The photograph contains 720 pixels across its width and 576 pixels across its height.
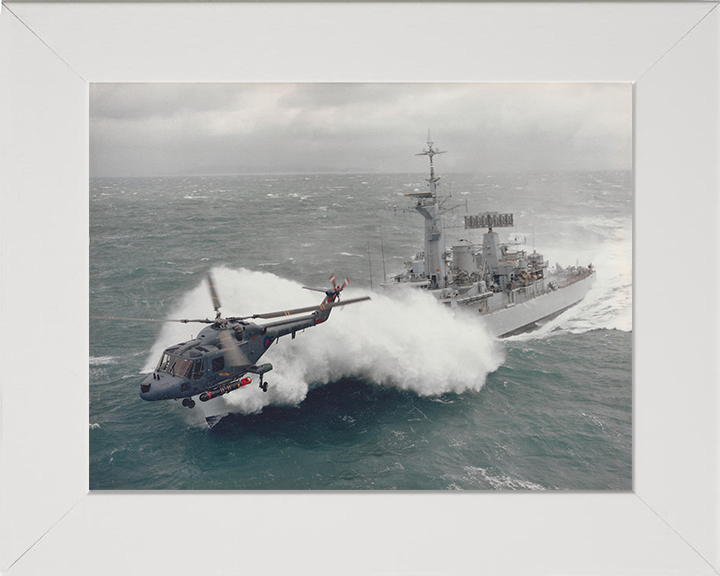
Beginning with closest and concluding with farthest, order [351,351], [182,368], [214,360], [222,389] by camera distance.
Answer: [182,368] < [214,360] < [222,389] < [351,351]

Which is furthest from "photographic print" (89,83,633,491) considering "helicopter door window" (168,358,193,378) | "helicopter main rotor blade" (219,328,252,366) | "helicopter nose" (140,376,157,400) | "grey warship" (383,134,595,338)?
"helicopter nose" (140,376,157,400)

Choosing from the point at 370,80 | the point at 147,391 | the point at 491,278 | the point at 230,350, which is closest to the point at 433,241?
the point at 491,278

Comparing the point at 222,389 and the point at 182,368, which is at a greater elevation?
the point at 182,368

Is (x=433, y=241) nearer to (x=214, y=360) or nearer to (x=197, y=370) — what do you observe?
(x=214, y=360)

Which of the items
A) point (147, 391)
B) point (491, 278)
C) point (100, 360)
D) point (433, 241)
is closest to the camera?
point (147, 391)

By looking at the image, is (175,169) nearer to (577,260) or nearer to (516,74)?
(516,74)

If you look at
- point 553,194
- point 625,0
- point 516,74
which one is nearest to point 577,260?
point 553,194

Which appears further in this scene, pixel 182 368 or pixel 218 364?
pixel 218 364
